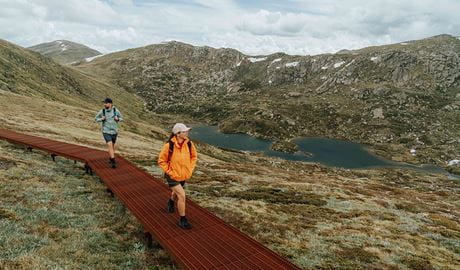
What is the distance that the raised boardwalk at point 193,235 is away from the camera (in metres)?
13.5

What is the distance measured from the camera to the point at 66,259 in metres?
13.5

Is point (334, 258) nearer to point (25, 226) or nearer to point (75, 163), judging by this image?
point (25, 226)

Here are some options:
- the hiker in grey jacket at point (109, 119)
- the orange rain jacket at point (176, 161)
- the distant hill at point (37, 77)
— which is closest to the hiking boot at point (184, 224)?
the orange rain jacket at point (176, 161)

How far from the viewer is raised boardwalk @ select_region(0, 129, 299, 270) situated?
531 inches

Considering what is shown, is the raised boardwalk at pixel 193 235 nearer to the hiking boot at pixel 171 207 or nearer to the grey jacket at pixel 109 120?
the hiking boot at pixel 171 207

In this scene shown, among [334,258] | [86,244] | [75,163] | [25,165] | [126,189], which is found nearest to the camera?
[86,244]

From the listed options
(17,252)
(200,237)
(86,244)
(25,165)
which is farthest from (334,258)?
(25,165)

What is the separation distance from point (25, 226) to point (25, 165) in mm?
11648

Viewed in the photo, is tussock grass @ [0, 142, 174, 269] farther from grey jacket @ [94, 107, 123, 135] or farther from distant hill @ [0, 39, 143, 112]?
distant hill @ [0, 39, 143, 112]

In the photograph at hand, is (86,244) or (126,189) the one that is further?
(126,189)

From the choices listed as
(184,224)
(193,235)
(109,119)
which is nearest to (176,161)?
(184,224)

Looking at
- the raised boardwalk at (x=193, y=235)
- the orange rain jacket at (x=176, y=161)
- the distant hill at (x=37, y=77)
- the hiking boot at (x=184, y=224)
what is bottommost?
the raised boardwalk at (x=193, y=235)

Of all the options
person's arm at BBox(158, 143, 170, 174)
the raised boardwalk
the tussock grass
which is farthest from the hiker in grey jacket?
person's arm at BBox(158, 143, 170, 174)

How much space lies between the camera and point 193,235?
Result: 15570 mm
